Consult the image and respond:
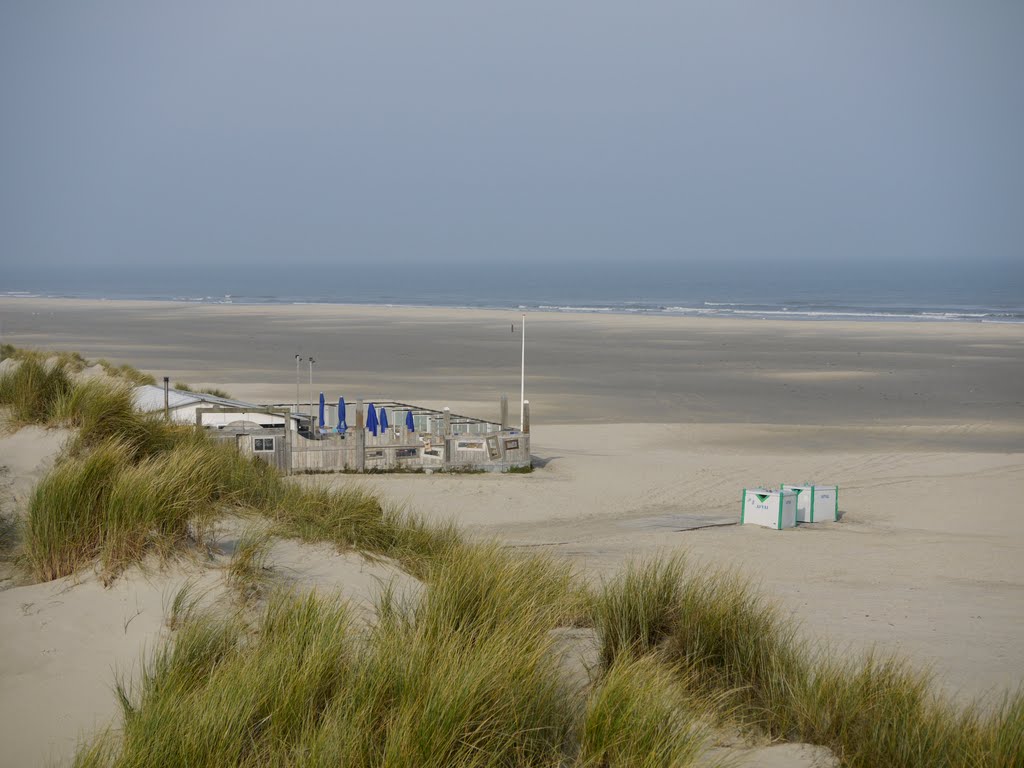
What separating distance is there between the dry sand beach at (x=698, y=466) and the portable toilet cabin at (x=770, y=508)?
0.70ft

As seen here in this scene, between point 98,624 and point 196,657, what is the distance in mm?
781

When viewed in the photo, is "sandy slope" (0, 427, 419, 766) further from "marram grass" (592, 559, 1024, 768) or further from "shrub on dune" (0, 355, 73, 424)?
"shrub on dune" (0, 355, 73, 424)

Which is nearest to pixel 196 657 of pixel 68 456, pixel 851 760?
pixel 851 760

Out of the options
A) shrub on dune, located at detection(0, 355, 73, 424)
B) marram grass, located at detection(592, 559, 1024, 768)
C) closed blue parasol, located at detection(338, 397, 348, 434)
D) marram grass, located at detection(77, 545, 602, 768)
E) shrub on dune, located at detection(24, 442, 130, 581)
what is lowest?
closed blue parasol, located at detection(338, 397, 348, 434)

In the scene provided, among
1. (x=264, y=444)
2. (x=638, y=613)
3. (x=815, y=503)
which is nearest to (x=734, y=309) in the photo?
(x=815, y=503)

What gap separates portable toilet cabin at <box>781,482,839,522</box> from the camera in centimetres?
1416

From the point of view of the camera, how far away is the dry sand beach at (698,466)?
505 cm

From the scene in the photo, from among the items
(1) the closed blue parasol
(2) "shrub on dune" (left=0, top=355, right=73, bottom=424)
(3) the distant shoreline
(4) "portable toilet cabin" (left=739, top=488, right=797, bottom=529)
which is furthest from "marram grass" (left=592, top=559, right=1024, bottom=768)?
(3) the distant shoreline

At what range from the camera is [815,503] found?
1421 centimetres

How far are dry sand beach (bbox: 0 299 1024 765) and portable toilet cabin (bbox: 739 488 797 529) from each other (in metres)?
0.21

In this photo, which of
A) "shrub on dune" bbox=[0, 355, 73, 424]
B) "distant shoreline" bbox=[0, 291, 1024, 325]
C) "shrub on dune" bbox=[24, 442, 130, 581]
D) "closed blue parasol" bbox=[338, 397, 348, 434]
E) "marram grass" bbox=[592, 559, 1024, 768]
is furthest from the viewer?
"distant shoreline" bbox=[0, 291, 1024, 325]

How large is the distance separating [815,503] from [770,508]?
952 mm

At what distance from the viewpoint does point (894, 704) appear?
4.35 m

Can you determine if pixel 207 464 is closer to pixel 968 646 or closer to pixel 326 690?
pixel 326 690
